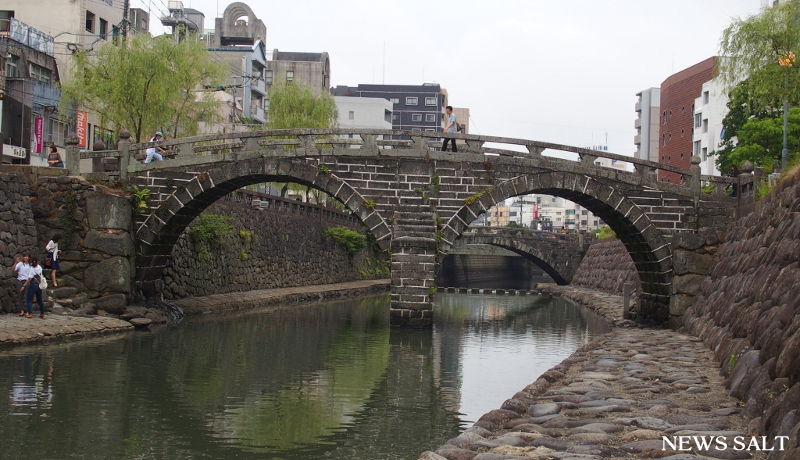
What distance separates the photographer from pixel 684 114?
6725cm

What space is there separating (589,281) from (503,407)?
138ft

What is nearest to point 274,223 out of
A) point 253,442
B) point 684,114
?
point 253,442

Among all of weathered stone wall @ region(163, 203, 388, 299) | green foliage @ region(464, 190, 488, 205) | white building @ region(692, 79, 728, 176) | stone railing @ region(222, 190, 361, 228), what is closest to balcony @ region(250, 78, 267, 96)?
stone railing @ region(222, 190, 361, 228)

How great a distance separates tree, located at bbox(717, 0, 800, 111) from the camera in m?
27.7

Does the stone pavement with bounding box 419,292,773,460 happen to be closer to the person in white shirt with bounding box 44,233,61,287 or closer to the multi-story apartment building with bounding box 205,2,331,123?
the person in white shirt with bounding box 44,233,61,287

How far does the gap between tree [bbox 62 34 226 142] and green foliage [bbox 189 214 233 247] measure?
4.39m

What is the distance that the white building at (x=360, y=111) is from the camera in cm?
8812

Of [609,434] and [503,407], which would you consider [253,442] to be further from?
[609,434]

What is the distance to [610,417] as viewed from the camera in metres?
10.5

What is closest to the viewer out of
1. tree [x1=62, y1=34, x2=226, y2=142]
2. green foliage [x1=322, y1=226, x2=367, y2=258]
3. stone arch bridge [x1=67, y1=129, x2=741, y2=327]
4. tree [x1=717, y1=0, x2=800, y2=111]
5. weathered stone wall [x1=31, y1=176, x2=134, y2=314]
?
weathered stone wall [x1=31, y1=176, x2=134, y2=314]

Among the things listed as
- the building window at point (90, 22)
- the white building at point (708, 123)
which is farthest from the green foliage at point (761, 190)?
the white building at point (708, 123)

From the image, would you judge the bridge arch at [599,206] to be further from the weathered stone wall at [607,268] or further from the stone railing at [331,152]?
the weathered stone wall at [607,268]

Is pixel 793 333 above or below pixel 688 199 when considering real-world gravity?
below

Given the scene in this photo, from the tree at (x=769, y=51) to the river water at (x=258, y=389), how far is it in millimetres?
9345
